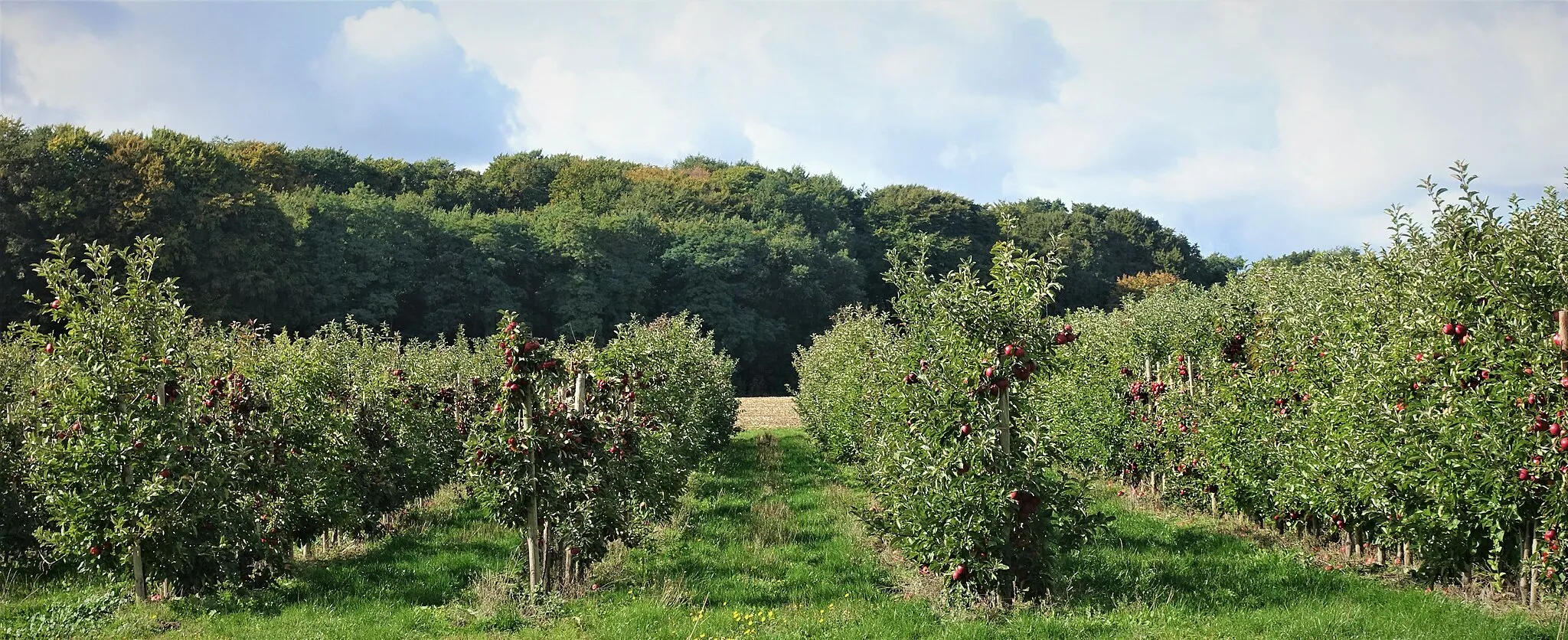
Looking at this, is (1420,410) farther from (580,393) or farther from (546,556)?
(546,556)

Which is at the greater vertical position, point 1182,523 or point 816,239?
point 816,239

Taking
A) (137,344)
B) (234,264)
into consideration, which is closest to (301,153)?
(234,264)

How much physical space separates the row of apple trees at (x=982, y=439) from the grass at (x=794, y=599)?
19.4 inches

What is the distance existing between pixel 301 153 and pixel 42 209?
26.8 metres

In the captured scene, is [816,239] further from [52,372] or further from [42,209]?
[52,372]

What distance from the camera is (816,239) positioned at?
195 feet

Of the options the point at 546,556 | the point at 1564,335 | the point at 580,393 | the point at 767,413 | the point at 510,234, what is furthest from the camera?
the point at 510,234

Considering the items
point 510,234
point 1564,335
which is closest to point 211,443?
point 1564,335

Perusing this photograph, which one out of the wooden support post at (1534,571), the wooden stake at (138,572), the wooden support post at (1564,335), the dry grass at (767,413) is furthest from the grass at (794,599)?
the dry grass at (767,413)

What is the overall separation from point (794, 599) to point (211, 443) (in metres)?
5.88

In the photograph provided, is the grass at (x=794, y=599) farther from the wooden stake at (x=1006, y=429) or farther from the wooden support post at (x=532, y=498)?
the wooden stake at (x=1006, y=429)

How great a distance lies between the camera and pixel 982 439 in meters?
8.20

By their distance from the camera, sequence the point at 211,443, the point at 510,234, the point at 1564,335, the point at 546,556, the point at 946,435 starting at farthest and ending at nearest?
the point at 510,234
the point at 546,556
the point at 211,443
the point at 946,435
the point at 1564,335

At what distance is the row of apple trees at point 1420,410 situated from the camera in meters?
7.49
